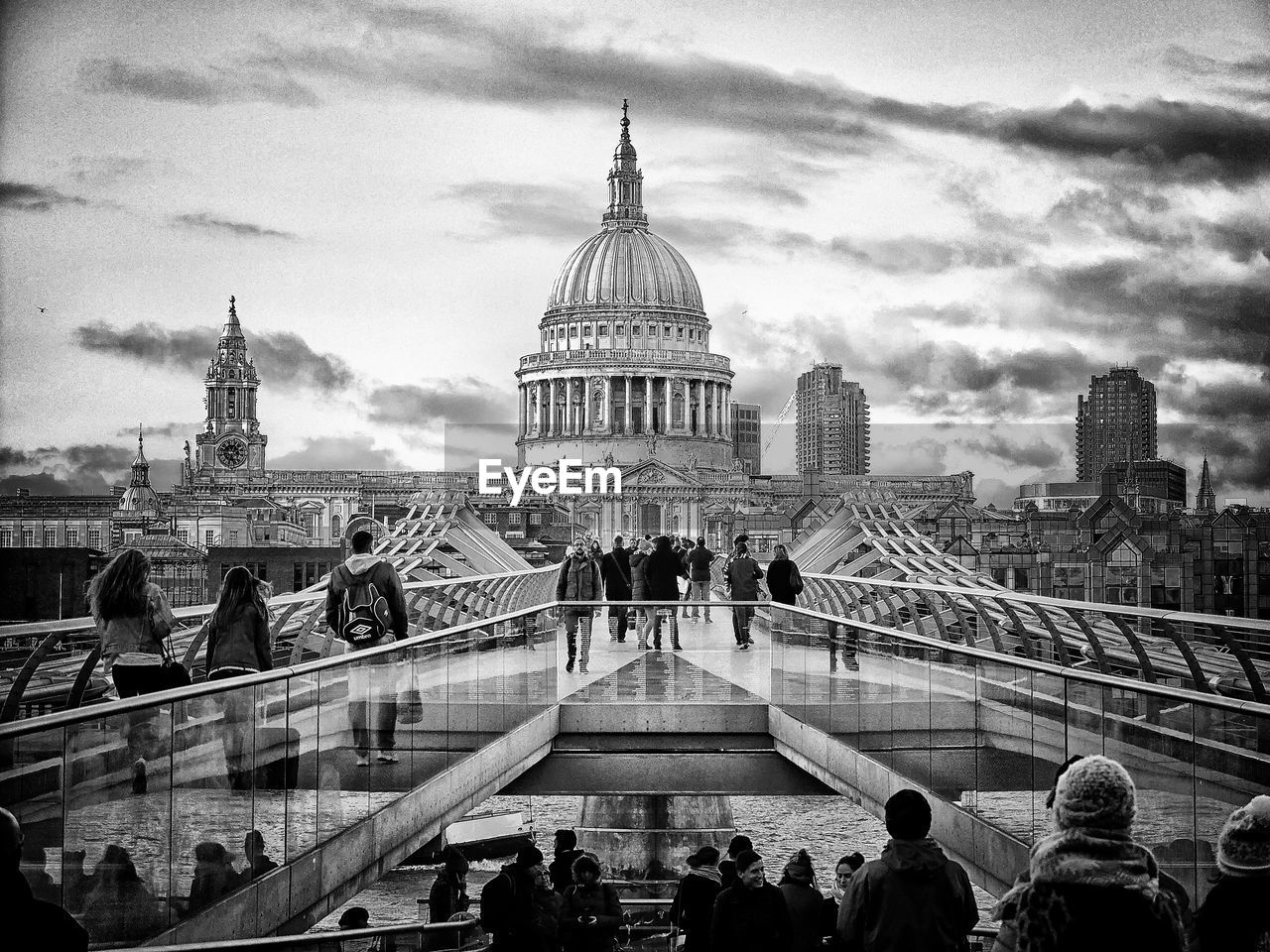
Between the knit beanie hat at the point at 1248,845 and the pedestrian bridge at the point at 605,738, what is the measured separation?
1.32 meters

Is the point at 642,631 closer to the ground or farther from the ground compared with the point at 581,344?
closer to the ground

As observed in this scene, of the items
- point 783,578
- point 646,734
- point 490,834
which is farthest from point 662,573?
point 490,834

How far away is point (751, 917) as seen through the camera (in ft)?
27.4

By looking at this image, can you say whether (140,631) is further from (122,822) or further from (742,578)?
(742,578)

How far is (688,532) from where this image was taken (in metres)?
156

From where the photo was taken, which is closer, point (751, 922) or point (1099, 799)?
point (1099, 799)

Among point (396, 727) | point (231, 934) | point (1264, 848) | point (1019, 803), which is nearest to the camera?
point (1264, 848)

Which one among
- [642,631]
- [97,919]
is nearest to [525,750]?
[642,631]

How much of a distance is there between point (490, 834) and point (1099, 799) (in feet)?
111

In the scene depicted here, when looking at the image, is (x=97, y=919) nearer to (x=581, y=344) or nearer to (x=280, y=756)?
(x=280, y=756)

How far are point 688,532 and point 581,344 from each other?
1017 inches

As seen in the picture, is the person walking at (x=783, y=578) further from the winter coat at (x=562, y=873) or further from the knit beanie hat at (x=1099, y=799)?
the knit beanie hat at (x=1099, y=799)

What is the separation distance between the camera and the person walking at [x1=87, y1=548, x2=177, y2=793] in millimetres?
10047

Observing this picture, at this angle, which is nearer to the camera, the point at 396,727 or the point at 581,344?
the point at 396,727
